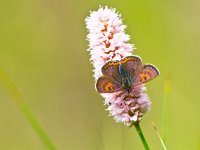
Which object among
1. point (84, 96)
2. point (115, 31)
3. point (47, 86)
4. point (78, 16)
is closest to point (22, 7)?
point (78, 16)

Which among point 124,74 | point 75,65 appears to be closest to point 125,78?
point 124,74

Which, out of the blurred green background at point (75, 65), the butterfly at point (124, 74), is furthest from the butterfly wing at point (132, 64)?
the blurred green background at point (75, 65)

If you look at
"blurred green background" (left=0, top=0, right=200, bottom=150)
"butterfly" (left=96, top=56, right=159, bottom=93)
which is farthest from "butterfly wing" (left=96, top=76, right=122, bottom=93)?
"blurred green background" (left=0, top=0, right=200, bottom=150)

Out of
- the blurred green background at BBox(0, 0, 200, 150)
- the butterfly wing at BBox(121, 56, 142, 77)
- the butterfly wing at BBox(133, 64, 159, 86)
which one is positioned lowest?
the butterfly wing at BBox(133, 64, 159, 86)

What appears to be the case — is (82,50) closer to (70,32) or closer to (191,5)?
(70,32)

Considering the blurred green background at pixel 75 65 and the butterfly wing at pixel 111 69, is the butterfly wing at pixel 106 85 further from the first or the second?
the blurred green background at pixel 75 65

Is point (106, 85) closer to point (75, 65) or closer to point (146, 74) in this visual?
point (146, 74)

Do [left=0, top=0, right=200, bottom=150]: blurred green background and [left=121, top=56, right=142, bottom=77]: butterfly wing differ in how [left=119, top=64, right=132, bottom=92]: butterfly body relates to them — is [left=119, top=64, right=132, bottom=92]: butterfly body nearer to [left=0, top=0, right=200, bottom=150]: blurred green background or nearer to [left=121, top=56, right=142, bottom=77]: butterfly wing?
[left=121, top=56, right=142, bottom=77]: butterfly wing
